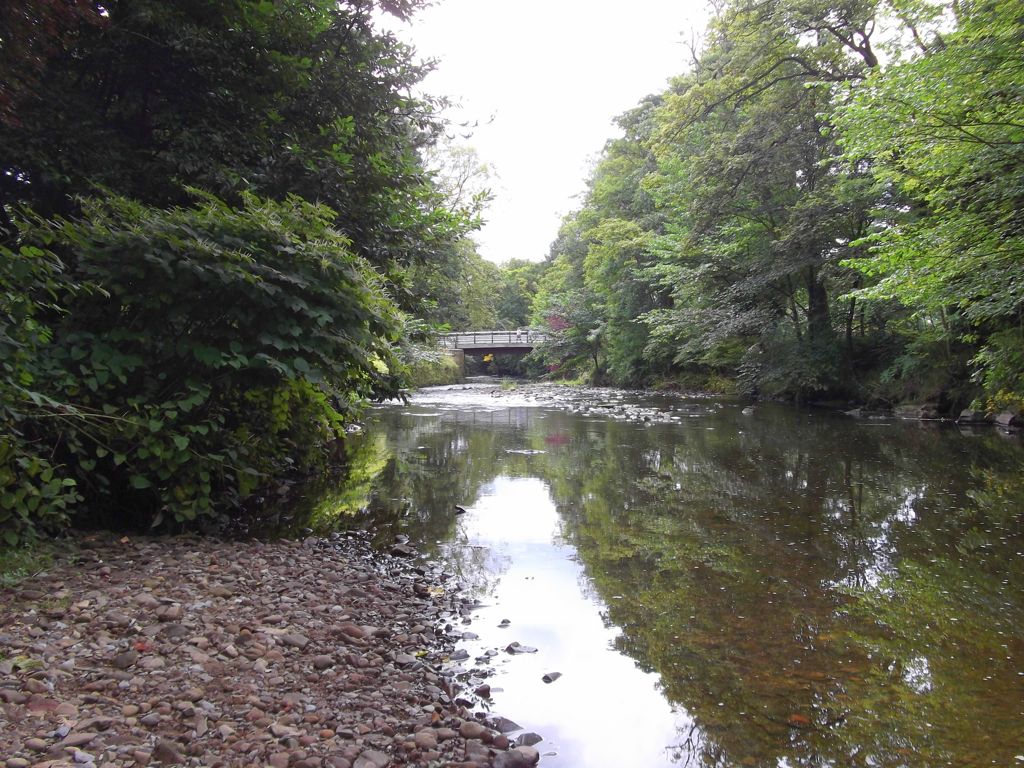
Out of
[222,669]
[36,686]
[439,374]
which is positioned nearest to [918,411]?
[222,669]

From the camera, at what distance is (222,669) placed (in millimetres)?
2752

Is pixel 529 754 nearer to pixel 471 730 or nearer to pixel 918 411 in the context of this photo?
pixel 471 730

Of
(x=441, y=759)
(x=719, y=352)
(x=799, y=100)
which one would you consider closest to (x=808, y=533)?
(x=441, y=759)

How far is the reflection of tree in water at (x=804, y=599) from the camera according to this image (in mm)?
2834

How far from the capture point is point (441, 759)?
2455 millimetres

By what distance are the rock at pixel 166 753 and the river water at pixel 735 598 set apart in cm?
139

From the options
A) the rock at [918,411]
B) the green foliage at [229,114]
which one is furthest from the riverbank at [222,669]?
the rock at [918,411]

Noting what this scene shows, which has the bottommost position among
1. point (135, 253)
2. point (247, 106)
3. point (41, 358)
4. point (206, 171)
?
point (41, 358)

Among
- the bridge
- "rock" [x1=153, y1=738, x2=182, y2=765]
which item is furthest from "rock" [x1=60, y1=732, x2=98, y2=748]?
the bridge

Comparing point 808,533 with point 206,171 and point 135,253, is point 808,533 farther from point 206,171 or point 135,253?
point 206,171

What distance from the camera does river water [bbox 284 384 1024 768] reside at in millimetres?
2834

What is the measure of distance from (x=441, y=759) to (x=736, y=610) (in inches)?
95.2

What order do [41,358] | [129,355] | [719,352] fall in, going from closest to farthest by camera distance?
[41,358], [129,355], [719,352]

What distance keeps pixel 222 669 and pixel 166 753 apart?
68cm
